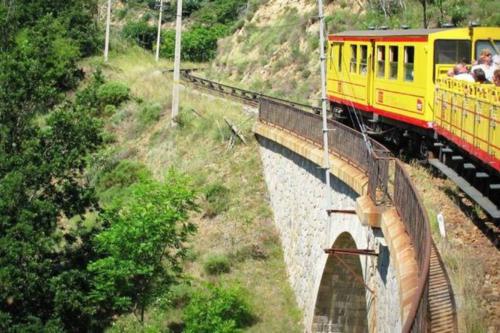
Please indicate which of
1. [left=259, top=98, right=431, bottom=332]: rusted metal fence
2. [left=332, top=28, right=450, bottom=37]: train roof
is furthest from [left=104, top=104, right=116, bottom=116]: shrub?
[left=332, top=28, right=450, bottom=37]: train roof

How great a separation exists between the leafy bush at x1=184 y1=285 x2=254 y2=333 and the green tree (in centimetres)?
108

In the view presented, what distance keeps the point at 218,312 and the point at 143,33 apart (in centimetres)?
6925

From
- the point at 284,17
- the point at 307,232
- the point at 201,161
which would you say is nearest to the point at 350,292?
the point at 307,232

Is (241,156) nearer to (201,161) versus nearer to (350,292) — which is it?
(201,161)

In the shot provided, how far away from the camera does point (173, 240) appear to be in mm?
24016

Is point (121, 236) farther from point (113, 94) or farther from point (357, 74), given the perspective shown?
point (113, 94)

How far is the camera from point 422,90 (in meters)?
17.7

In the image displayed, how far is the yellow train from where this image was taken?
518 inches

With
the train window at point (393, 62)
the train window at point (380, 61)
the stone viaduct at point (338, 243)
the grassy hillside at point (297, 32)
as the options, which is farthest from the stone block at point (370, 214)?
the grassy hillside at point (297, 32)

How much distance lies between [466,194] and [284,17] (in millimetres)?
42602

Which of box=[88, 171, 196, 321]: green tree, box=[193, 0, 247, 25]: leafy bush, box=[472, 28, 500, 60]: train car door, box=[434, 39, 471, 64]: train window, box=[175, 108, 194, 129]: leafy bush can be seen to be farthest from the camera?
box=[193, 0, 247, 25]: leafy bush

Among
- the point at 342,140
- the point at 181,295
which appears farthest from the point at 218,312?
the point at 342,140

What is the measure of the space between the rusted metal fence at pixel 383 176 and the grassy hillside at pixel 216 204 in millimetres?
3970

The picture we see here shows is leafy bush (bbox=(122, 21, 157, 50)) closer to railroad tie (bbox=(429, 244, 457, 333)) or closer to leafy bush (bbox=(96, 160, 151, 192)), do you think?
leafy bush (bbox=(96, 160, 151, 192))
